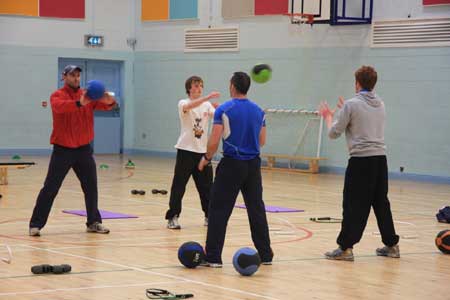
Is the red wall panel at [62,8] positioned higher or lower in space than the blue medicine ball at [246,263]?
higher

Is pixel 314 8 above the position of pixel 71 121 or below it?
above

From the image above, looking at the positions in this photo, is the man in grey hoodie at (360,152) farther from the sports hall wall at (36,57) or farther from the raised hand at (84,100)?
the sports hall wall at (36,57)

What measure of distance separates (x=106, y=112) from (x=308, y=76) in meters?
7.00

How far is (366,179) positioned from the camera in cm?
843

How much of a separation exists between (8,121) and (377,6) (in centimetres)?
1047

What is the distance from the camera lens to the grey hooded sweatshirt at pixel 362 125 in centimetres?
836

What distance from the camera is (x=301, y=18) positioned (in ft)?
67.7

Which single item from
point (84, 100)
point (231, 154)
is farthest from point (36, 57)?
point (231, 154)

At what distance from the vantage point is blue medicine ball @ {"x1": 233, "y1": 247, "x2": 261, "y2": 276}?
7.48 metres

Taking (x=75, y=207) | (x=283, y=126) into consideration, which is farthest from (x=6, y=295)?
(x=283, y=126)

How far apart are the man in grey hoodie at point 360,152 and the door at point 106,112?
17228 mm

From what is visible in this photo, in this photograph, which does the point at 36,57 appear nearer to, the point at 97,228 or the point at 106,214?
the point at 106,214

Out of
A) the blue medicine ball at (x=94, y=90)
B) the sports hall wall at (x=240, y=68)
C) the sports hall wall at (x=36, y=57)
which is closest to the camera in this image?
the blue medicine ball at (x=94, y=90)

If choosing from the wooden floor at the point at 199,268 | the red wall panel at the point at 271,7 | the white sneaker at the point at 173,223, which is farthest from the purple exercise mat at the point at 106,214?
the red wall panel at the point at 271,7
